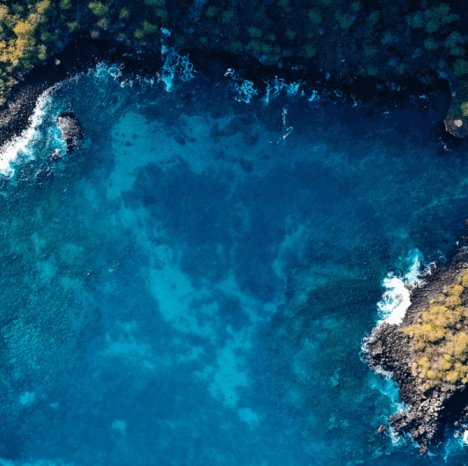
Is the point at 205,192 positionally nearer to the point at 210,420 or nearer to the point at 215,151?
the point at 215,151

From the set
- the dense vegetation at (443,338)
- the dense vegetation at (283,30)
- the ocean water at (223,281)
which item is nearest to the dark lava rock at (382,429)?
the ocean water at (223,281)

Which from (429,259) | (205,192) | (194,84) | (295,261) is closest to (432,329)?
(429,259)

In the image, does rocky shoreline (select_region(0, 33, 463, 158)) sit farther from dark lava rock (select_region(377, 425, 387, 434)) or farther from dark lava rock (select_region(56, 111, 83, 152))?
dark lava rock (select_region(377, 425, 387, 434))

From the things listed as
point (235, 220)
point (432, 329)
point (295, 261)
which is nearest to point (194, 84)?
point (235, 220)

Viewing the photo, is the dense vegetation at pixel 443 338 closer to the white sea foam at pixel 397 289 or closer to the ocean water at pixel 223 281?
the white sea foam at pixel 397 289

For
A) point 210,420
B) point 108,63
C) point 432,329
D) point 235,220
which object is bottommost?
point 432,329

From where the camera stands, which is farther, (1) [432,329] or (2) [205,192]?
(2) [205,192]

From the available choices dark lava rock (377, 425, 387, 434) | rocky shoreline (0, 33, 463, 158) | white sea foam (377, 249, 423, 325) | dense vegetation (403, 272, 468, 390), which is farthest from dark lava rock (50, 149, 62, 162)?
dark lava rock (377, 425, 387, 434)

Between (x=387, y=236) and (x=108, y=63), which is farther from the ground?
A: (x=108, y=63)
